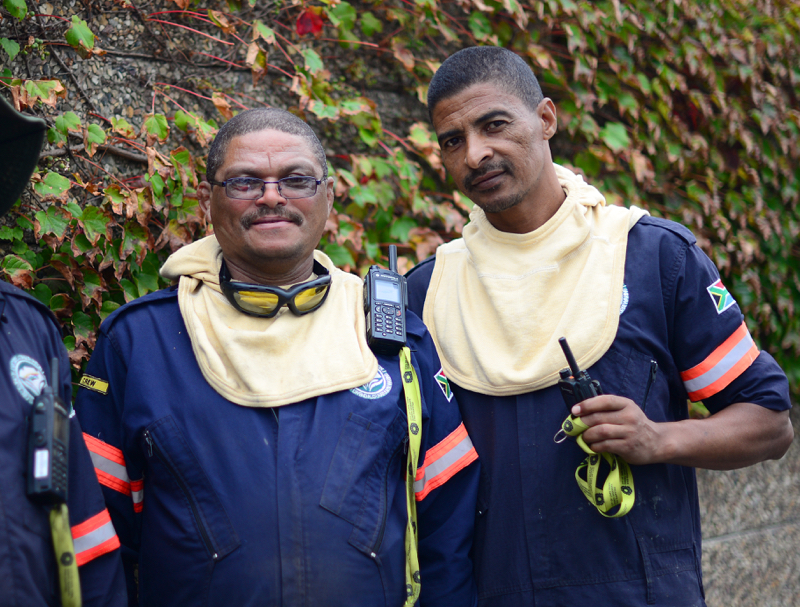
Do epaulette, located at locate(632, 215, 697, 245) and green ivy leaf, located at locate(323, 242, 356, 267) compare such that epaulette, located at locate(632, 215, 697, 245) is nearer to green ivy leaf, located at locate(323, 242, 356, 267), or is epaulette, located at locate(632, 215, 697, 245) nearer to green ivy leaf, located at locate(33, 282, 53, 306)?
green ivy leaf, located at locate(323, 242, 356, 267)

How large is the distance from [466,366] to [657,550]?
704mm

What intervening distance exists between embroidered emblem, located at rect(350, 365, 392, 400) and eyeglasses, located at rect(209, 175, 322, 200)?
535 millimetres

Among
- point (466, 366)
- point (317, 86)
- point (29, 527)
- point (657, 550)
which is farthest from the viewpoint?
point (317, 86)

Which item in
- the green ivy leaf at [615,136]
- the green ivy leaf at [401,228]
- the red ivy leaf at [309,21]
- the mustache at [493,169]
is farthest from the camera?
the green ivy leaf at [615,136]

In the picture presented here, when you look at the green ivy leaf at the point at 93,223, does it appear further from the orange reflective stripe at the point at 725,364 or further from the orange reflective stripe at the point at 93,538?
the orange reflective stripe at the point at 725,364

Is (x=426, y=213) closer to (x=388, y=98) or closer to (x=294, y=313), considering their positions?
(x=388, y=98)

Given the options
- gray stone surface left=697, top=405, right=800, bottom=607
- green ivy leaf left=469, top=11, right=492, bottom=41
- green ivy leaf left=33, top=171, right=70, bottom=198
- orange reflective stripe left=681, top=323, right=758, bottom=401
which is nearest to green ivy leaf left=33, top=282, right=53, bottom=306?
green ivy leaf left=33, top=171, right=70, bottom=198

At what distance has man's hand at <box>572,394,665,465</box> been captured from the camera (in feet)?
5.92

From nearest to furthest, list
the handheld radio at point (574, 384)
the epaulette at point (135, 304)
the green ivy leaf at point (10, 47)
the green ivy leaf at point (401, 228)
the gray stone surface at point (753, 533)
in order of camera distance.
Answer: the handheld radio at point (574, 384) → the epaulette at point (135, 304) → the green ivy leaf at point (10, 47) → the green ivy leaf at point (401, 228) → the gray stone surface at point (753, 533)

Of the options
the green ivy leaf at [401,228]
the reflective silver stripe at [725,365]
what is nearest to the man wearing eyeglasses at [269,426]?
the reflective silver stripe at [725,365]

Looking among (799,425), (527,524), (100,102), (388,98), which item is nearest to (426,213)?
(388,98)

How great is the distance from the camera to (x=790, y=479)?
165 inches

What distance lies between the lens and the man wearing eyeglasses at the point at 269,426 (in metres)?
1.73

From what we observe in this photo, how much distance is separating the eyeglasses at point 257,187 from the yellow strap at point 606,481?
3.10 feet
